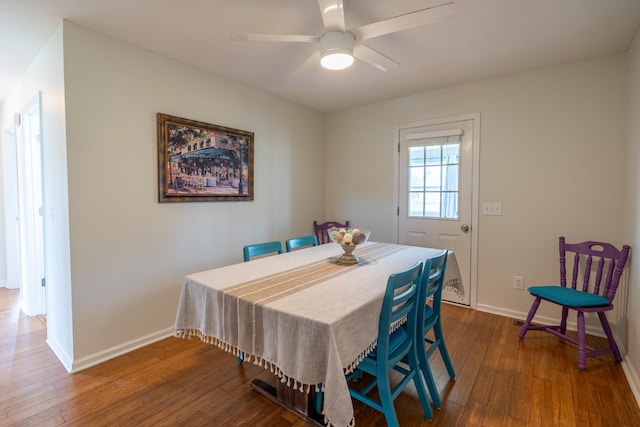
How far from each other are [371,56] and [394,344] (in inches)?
68.0

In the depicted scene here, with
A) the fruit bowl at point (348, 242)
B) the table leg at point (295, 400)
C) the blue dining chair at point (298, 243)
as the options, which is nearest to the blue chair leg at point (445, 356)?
the fruit bowl at point (348, 242)

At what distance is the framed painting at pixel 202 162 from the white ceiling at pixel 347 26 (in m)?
0.55

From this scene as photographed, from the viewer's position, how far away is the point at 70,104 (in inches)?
82.7

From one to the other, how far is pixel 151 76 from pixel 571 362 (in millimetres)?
3791

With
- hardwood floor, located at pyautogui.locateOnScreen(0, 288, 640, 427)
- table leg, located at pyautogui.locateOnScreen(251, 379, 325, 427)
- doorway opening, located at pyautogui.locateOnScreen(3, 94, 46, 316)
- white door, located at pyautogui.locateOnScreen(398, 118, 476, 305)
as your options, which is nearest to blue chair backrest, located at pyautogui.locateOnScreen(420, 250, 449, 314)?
hardwood floor, located at pyautogui.locateOnScreen(0, 288, 640, 427)

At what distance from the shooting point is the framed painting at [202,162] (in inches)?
103

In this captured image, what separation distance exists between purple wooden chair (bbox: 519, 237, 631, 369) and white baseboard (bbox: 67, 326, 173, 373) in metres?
2.98

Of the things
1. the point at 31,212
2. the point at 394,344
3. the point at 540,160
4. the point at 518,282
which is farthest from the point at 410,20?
the point at 31,212

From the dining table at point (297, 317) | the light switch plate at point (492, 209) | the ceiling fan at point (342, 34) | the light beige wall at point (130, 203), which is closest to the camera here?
the dining table at point (297, 317)

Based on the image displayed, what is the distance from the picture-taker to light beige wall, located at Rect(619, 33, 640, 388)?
2053 millimetres

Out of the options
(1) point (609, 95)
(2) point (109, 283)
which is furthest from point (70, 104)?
(1) point (609, 95)

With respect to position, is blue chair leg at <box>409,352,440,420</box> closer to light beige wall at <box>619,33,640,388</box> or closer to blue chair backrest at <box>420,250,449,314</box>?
blue chair backrest at <box>420,250,449,314</box>

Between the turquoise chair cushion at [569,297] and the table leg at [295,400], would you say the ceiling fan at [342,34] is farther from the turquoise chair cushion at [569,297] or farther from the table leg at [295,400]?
the turquoise chair cushion at [569,297]

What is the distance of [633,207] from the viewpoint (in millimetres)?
2193
